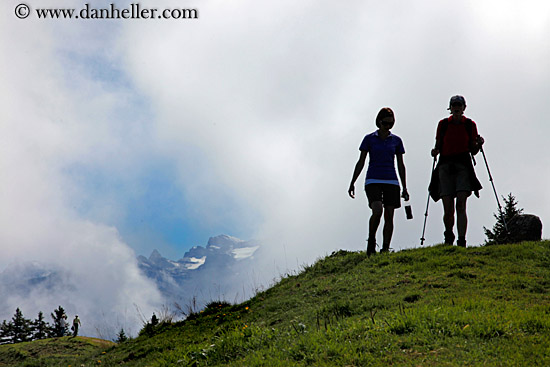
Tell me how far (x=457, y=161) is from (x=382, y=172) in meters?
1.72

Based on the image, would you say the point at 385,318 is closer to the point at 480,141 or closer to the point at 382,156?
the point at 382,156

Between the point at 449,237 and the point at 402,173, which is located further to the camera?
the point at 449,237

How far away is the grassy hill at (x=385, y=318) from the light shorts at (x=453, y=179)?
52.9 inches

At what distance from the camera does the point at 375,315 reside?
655 cm

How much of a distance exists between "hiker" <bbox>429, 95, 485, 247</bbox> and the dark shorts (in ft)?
3.73

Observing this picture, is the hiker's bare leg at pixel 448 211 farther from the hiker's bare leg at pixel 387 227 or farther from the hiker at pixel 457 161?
the hiker's bare leg at pixel 387 227

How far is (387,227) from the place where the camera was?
11.1 metres

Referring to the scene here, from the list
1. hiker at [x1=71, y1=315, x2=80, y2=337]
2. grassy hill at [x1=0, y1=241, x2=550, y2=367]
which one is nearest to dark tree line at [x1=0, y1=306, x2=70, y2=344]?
hiker at [x1=71, y1=315, x2=80, y2=337]

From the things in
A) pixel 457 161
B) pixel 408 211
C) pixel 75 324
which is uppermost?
pixel 457 161

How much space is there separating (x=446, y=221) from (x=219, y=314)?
5.91 metres

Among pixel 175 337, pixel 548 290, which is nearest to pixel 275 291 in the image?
pixel 175 337

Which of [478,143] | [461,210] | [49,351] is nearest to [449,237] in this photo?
[461,210]

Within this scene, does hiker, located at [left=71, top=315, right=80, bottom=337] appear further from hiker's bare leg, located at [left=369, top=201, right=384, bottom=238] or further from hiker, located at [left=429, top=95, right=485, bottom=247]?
hiker, located at [left=429, top=95, right=485, bottom=247]

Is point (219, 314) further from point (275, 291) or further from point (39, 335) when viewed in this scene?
point (39, 335)
